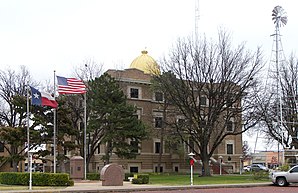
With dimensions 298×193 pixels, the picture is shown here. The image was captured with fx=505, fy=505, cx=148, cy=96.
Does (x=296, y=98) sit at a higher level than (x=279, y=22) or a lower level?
lower

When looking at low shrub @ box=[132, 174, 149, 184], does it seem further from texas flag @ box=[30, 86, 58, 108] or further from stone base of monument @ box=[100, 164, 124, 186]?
texas flag @ box=[30, 86, 58, 108]

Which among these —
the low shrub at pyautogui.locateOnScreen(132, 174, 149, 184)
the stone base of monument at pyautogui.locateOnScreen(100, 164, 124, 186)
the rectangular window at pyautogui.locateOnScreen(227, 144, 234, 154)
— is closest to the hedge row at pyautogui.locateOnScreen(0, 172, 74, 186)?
the stone base of monument at pyautogui.locateOnScreen(100, 164, 124, 186)

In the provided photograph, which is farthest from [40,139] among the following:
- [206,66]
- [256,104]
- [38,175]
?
[256,104]

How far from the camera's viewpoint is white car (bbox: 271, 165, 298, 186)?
37.3 meters

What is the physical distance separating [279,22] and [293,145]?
15651mm

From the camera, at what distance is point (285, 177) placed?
3753 centimetres

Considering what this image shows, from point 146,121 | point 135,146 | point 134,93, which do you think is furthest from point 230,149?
point 135,146

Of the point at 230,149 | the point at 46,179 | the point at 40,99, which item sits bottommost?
Answer: the point at 46,179

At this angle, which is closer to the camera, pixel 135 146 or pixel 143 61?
pixel 135 146

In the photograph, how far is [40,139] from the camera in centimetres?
4931

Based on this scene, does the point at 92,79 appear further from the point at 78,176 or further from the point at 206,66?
the point at 78,176

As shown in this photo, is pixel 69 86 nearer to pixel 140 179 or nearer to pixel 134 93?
pixel 140 179

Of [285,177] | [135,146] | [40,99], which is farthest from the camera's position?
[135,146]

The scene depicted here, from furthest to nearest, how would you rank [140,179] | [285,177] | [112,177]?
[140,179]
[285,177]
[112,177]
